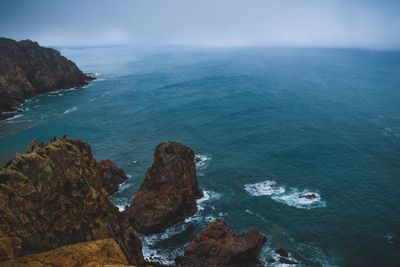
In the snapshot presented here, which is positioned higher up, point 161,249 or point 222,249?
point 222,249

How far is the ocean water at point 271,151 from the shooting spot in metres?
66.9

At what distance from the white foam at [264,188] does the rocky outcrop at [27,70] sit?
122 metres

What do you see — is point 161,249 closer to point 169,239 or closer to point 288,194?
point 169,239

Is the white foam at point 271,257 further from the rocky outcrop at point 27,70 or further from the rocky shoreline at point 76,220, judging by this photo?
the rocky outcrop at point 27,70

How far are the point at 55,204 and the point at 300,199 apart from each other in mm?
54185

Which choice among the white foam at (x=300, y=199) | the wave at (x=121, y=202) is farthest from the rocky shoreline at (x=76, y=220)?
the white foam at (x=300, y=199)

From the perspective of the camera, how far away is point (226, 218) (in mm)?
73375

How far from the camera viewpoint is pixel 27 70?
185 meters

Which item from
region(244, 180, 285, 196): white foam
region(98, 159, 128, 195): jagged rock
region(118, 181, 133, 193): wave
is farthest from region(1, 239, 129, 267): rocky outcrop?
region(244, 180, 285, 196): white foam

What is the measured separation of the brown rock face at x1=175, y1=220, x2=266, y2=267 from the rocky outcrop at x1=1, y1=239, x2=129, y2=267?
78.2ft

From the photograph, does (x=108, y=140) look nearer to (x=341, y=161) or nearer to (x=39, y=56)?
(x=341, y=161)

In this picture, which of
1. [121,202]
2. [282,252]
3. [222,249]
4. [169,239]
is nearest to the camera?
[222,249]

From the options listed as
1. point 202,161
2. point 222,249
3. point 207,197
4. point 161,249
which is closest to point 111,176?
point 207,197

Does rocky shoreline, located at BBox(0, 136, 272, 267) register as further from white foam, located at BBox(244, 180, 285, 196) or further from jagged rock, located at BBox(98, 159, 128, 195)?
white foam, located at BBox(244, 180, 285, 196)
